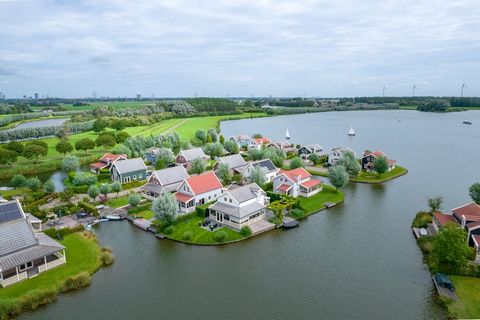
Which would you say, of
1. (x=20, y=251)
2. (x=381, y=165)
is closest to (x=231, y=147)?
(x=381, y=165)

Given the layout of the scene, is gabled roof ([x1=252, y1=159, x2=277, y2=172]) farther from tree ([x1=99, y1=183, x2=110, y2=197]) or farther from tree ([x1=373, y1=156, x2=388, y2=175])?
tree ([x1=99, y1=183, x2=110, y2=197])

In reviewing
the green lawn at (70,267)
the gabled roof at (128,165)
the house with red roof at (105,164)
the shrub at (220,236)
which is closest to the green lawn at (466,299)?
the shrub at (220,236)

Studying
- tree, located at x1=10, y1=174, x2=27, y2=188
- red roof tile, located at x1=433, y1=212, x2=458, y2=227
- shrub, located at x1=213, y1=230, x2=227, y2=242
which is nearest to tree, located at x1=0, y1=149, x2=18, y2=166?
tree, located at x1=10, y1=174, x2=27, y2=188

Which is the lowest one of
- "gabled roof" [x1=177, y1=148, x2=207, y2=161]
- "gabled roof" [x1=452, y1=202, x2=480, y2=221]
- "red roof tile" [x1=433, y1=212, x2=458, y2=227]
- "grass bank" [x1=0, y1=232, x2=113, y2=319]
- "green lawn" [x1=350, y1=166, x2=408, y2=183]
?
"grass bank" [x1=0, y1=232, x2=113, y2=319]

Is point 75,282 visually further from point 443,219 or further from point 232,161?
point 443,219

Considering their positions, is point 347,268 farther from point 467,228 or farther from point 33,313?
point 33,313

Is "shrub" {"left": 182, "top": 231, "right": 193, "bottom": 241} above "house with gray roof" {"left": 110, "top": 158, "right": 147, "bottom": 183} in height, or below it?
below
